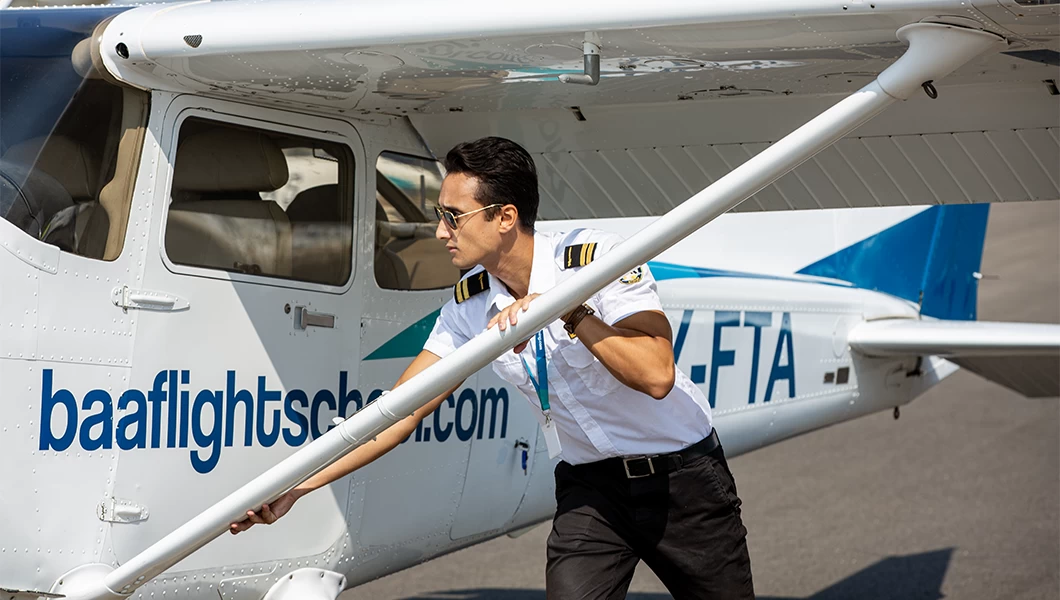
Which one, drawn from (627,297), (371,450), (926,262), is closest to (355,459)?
(371,450)

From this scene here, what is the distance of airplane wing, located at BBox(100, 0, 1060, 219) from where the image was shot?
10.2 feet

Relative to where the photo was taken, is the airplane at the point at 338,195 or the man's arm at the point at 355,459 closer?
the airplane at the point at 338,195

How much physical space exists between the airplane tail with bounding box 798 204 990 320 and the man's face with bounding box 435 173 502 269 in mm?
3967

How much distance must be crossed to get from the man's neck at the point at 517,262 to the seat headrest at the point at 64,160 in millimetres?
1206

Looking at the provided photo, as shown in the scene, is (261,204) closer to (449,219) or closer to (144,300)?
(144,300)

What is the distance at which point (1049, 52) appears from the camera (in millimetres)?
3355

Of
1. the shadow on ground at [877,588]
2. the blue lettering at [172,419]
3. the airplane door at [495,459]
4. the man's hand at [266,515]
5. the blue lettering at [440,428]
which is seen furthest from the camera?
the shadow on ground at [877,588]

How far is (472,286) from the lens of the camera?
333 cm

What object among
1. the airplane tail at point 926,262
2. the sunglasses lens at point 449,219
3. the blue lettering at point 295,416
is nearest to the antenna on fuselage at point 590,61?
the sunglasses lens at point 449,219

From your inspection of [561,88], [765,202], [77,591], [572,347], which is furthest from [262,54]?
[765,202]

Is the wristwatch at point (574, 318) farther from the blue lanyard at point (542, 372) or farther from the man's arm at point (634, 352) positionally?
the blue lanyard at point (542, 372)

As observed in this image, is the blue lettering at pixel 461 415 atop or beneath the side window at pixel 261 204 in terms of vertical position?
beneath

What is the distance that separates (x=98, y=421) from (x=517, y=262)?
1280mm

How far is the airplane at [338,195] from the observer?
10.2 feet
